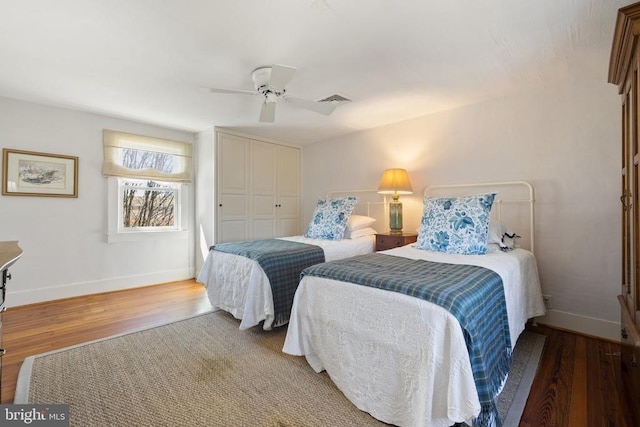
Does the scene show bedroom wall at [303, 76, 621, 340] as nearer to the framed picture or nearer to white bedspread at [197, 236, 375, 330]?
white bedspread at [197, 236, 375, 330]

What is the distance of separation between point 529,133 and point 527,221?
0.82 m

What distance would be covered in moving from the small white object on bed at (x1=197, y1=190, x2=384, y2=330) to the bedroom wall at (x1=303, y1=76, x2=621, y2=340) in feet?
3.71

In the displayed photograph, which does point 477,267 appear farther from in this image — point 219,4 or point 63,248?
point 63,248

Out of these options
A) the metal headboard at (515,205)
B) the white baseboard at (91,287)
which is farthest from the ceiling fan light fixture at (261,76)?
the white baseboard at (91,287)

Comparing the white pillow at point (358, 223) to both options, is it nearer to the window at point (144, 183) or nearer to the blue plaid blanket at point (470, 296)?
the blue plaid blanket at point (470, 296)

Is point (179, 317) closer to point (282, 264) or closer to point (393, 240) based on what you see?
point (282, 264)

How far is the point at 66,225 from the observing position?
3.32 m

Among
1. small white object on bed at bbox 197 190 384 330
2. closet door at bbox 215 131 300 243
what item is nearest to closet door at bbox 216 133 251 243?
closet door at bbox 215 131 300 243

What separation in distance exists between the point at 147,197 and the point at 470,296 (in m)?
4.04

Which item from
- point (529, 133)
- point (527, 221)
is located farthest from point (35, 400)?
point (529, 133)

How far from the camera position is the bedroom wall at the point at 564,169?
2.33 meters

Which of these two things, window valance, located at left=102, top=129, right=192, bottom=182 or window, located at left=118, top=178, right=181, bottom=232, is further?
window, located at left=118, top=178, right=181, bottom=232

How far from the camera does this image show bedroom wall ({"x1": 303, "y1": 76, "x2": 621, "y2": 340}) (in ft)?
7.63

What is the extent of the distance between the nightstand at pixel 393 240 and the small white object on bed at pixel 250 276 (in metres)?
0.15
